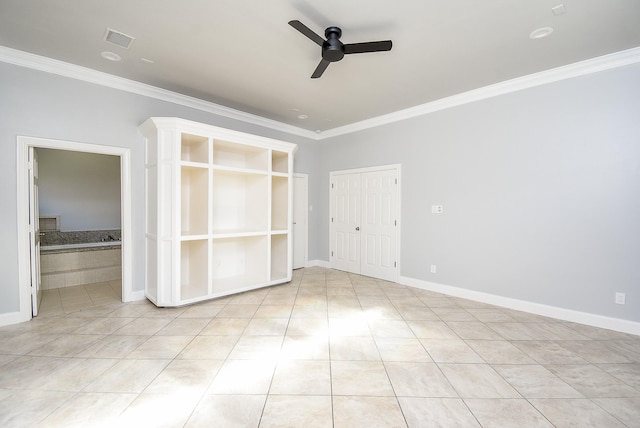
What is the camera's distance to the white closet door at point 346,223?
545 centimetres

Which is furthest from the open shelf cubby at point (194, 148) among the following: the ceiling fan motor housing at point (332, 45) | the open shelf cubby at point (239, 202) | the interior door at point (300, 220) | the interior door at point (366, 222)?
the interior door at point (366, 222)

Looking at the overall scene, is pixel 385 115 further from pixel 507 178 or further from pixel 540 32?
pixel 540 32

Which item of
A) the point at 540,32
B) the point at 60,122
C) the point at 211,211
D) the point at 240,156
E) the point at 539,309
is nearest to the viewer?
the point at 540,32

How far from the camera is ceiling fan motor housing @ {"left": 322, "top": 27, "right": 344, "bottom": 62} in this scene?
2.41 meters

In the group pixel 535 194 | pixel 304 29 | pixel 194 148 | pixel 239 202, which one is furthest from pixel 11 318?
pixel 535 194

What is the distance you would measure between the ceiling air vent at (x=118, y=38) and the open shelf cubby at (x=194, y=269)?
243 centimetres

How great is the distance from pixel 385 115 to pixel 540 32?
2508 millimetres

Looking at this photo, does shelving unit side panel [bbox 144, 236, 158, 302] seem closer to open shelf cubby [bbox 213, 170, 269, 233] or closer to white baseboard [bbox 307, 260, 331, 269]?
open shelf cubby [bbox 213, 170, 269, 233]

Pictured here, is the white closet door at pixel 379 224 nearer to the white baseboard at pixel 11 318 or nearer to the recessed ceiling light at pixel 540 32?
the recessed ceiling light at pixel 540 32

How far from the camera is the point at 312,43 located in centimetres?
275

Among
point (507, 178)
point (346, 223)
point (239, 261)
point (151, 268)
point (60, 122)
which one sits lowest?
point (239, 261)

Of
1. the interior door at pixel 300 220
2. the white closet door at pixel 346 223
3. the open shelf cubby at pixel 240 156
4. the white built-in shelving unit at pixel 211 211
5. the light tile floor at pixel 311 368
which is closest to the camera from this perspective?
the light tile floor at pixel 311 368

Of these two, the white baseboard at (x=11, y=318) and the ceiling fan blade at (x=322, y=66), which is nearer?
the ceiling fan blade at (x=322, y=66)

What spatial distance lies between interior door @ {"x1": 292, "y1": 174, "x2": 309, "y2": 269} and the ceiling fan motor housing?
3.41 meters
